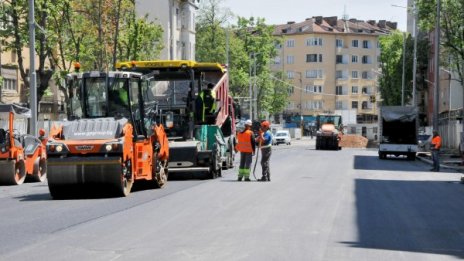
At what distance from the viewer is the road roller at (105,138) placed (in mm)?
18344

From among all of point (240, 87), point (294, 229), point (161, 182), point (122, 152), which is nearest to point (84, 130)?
point (122, 152)

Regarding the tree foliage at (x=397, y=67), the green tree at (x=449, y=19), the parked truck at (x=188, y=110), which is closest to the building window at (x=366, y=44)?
the tree foliage at (x=397, y=67)

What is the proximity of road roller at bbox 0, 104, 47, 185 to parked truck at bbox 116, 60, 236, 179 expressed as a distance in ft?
11.8

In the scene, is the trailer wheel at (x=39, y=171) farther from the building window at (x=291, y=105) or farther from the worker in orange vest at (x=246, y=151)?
the building window at (x=291, y=105)

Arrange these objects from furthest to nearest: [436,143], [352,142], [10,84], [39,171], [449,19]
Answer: [352,142] < [449,19] < [10,84] < [436,143] < [39,171]

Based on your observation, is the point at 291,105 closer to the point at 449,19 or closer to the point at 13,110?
the point at 449,19

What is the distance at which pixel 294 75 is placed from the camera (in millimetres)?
139375

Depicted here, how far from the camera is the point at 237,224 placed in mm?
13609

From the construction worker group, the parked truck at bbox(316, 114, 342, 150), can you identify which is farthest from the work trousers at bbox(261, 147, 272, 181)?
the parked truck at bbox(316, 114, 342, 150)

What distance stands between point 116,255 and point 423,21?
48.4m

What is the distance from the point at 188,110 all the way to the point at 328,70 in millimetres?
114299

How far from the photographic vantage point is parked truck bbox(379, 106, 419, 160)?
49406 millimetres

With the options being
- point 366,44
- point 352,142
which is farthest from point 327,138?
point 366,44

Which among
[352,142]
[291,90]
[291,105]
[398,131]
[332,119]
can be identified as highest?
[291,90]
